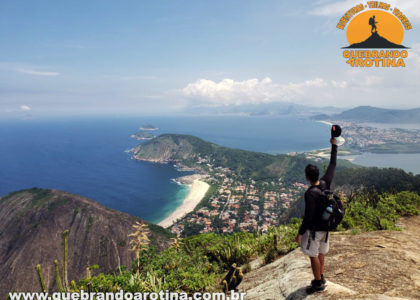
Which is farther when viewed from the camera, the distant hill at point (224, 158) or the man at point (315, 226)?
the distant hill at point (224, 158)

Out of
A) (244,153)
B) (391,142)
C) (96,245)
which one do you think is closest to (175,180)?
(244,153)

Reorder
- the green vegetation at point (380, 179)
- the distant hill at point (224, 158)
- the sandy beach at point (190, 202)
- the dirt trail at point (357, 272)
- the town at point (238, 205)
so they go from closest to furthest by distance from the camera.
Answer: the dirt trail at point (357, 272), the green vegetation at point (380, 179), the town at point (238, 205), the sandy beach at point (190, 202), the distant hill at point (224, 158)

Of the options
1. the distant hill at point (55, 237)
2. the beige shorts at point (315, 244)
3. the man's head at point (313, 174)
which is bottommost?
the distant hill at point (55, 237)

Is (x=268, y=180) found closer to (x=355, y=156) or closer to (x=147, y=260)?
(x=355, y=156)

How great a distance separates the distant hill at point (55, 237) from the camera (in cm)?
3982

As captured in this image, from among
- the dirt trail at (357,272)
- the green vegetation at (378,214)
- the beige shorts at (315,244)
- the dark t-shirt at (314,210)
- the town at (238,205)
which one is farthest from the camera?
the town at (238,205)

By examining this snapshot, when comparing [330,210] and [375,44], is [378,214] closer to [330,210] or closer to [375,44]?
[330,210]

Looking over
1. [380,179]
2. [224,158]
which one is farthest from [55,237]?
[224,158]

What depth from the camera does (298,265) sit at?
17.6 feet

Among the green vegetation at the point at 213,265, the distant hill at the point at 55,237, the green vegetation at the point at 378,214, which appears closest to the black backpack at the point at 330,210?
the green vegetation at the point at 213,265

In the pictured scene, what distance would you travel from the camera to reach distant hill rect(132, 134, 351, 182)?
→ 115312 mm

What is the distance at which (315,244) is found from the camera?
3.76 m

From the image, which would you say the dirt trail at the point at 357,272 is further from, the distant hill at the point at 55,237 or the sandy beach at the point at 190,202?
the sandy beach at the point at 190,202

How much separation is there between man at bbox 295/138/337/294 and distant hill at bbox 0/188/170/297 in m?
44.6
